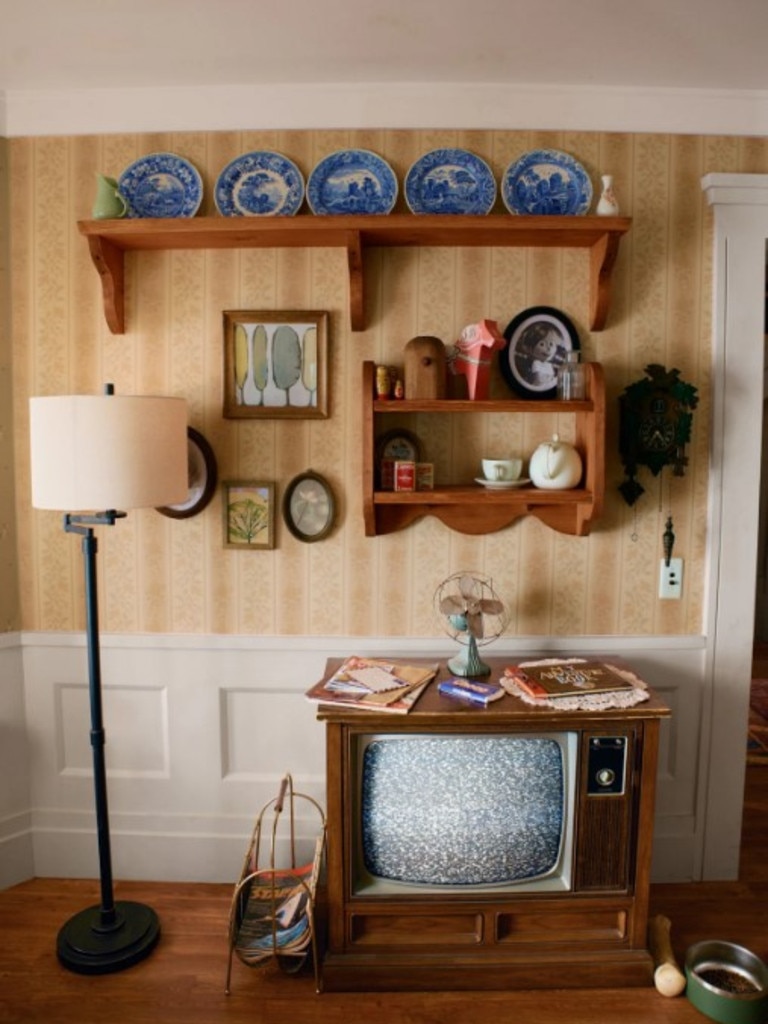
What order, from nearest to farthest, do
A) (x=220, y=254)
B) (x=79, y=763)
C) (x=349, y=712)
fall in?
(x=349, y=712) < (x=220, y=254) < (x=79, y=763)

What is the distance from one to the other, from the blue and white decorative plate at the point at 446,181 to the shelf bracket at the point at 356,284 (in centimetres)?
25

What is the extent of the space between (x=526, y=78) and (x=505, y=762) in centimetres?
191

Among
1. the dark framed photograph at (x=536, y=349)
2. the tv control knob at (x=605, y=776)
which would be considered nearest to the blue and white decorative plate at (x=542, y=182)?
the dark framed photograph at (x=536, y=349)

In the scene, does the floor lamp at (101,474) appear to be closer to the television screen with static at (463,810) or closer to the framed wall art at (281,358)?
the framed wall art at (281,358)

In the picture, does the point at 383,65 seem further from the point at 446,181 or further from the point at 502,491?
the point at 502,491

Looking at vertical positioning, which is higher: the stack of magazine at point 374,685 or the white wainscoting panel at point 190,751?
the stack of magazine at point 374,685

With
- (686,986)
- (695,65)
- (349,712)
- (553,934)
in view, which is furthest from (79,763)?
(695,65)

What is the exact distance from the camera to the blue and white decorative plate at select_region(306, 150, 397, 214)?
204cm

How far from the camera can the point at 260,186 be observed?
81.1 inches

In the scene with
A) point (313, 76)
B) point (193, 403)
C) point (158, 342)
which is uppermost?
point (313, 76)

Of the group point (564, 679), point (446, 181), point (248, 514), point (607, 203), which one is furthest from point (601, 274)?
point (248, 514)

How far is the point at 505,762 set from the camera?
178 cm

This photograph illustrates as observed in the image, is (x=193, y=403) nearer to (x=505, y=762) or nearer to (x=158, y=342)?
(x=158, y=342)

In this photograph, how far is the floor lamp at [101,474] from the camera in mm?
1675
